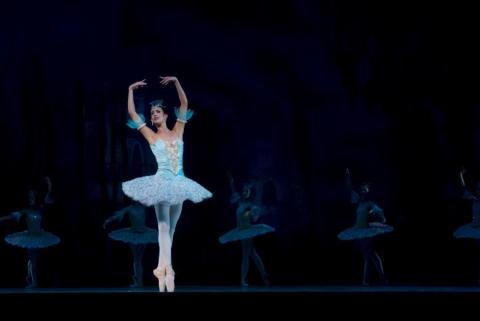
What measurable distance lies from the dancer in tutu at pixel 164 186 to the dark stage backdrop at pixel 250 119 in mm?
2612

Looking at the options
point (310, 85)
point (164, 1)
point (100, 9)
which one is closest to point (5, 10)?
point (100, 9)

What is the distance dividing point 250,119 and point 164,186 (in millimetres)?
3108

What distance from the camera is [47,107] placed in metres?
9.52

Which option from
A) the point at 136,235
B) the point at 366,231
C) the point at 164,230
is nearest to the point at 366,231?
the point at 366,231

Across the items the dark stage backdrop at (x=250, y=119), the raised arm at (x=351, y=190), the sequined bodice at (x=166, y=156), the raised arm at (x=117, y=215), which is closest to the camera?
the sequined bodice at (x=166, y=156)

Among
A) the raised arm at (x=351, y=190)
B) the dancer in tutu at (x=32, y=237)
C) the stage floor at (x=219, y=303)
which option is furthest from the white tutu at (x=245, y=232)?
the stage floor at (x=219, y=303)

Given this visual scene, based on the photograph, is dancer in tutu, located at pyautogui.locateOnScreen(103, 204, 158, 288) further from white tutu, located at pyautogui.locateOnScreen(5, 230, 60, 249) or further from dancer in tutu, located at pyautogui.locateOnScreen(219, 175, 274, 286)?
dancer in tutu, located at pyautogui.locateOnScreen(219, 175, 274, 286)

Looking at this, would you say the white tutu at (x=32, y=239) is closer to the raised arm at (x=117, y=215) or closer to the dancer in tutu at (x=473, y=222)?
the raised arm at (x=117, y=215)

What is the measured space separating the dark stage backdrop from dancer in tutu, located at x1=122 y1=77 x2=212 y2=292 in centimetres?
261

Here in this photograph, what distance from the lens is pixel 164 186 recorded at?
6.64 meters

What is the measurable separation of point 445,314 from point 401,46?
16.1ft

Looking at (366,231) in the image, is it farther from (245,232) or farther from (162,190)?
(162,190)

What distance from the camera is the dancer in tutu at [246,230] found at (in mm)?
8594

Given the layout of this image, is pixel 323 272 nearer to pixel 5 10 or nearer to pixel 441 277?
pixel 441 277
